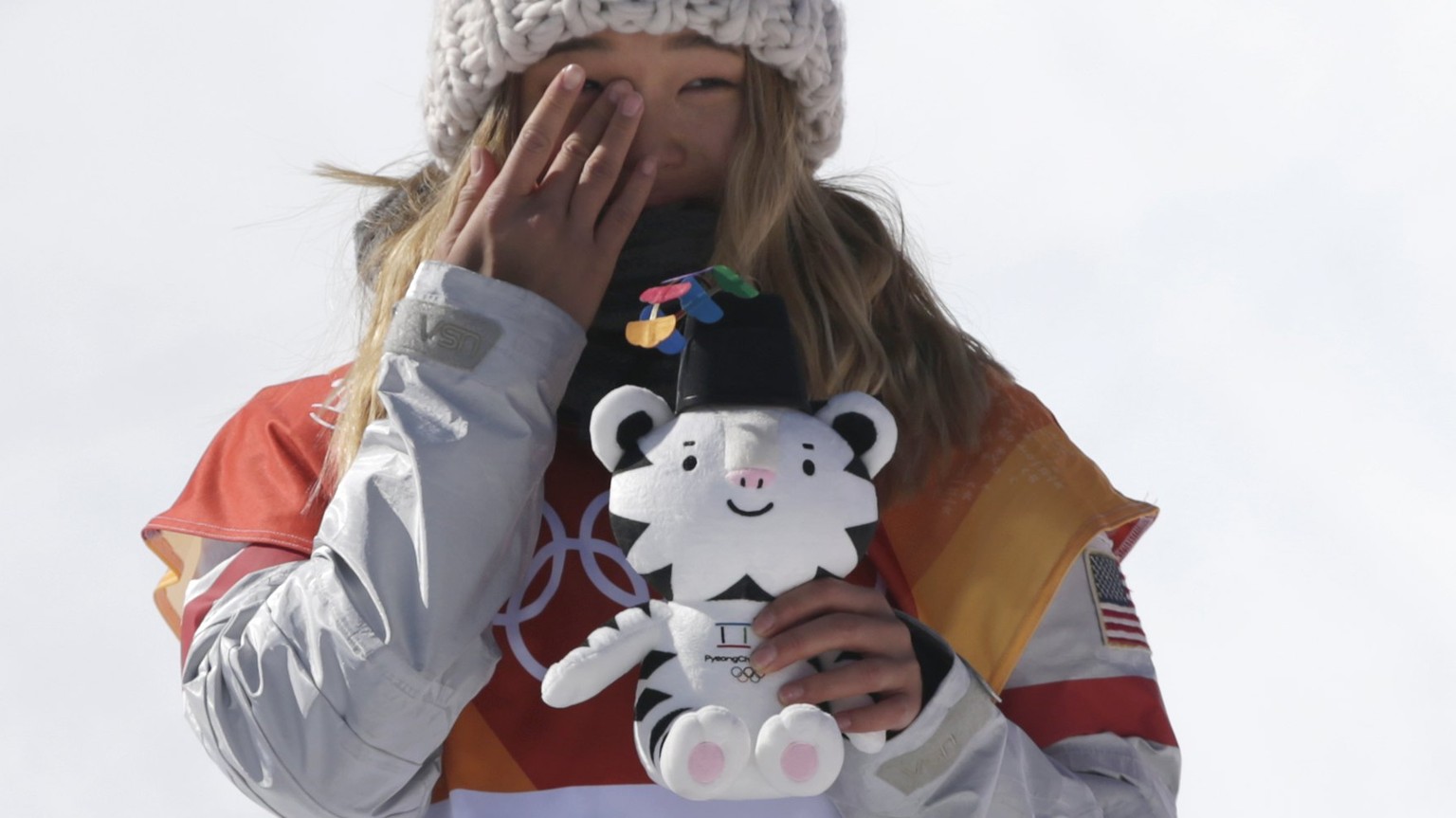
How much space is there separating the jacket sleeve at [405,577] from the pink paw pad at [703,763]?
332mm

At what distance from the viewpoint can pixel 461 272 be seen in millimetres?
1680

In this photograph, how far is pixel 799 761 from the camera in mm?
1396

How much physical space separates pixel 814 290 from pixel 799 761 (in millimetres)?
697

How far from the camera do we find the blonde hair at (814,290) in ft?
6.27

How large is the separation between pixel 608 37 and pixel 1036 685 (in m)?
0.79

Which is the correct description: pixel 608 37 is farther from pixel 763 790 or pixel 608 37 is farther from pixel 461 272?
pixel 763 790

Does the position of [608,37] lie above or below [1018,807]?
above

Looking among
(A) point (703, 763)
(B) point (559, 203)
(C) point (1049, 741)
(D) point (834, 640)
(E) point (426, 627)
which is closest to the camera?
(A) point (703, 763)

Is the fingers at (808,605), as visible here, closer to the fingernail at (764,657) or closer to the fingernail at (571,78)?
the fingernail at (764,657)

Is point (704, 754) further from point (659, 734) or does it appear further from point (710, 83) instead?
point (710, 83)

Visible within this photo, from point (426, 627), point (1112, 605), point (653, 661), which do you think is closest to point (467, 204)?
point (426, 627)

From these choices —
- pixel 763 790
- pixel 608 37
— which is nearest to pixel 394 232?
pixel 608 37

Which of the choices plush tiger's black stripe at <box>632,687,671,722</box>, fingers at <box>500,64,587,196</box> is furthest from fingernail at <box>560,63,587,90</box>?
plush tiger's black stripe at <box>632,687,671,722</box>

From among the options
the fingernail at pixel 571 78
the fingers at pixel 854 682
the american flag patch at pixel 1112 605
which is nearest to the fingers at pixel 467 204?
the fingernail at pixel 571 78
